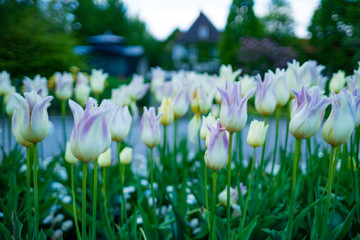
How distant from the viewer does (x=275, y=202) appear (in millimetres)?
1666

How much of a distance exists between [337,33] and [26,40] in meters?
2.40

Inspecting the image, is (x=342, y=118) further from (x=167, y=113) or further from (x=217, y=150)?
(x=167, y=113)

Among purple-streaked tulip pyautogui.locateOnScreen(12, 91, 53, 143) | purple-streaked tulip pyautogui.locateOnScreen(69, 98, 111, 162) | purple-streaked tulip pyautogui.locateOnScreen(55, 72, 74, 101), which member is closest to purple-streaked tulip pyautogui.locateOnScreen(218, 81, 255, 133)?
purple-streaked tulip pyautogui.locateOnScreen(69, 98, 111, 162)

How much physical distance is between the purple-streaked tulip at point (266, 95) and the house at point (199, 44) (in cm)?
2090

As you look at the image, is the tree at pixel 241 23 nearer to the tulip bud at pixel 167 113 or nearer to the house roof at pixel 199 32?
the tulip bud at pixel 167 113

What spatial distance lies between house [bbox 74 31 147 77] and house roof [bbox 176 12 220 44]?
8.53 meters

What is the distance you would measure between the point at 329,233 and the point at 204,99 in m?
0.89

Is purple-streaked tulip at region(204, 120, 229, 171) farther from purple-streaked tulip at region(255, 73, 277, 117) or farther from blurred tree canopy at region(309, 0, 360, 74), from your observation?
blurred tree canopy at region(309, 0, 360, 74)

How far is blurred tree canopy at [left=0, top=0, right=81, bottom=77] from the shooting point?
7.98 feet

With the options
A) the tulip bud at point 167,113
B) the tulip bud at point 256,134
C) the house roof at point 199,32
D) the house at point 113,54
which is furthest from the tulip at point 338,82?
the house roof at point 199,32

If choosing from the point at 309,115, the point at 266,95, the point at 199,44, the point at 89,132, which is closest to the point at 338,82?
the point at 266,95

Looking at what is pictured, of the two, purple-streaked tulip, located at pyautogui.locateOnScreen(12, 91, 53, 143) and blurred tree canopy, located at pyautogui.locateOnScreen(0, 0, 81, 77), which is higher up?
blurred tree canopy, located at pyautogui.locateOnScreen(0, 0, 81, 77)

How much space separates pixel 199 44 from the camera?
26.4 meters

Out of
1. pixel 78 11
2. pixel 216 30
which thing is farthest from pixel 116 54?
pixel 216 30
